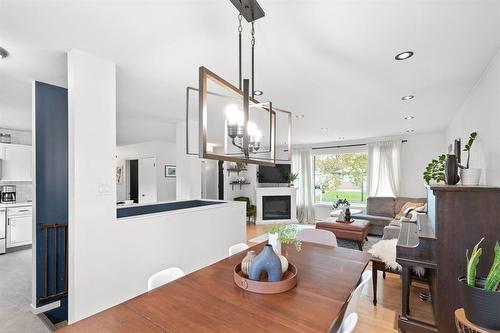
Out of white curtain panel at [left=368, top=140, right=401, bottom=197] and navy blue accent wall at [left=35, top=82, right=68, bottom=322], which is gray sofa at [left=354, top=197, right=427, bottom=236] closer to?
white curtain panel at [left=368, top=140, right=401, bottom=197]

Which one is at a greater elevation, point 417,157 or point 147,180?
point 417,157

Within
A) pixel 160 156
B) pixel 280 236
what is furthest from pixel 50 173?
pixel 160 156

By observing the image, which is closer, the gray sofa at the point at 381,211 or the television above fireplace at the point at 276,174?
the gray sofa at the point at 381,211

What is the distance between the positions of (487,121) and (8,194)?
7753 millimetres

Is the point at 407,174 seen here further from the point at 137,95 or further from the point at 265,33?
the point at 137,95

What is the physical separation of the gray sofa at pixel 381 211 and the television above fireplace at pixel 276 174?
257 cm

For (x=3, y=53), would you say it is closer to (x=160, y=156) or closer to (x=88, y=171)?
(x=88, y=171)

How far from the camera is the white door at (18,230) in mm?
4465

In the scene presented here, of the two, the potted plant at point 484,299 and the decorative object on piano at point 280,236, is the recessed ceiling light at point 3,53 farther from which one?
the potted plant at point 484,299

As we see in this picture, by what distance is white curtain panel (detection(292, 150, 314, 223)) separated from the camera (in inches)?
291

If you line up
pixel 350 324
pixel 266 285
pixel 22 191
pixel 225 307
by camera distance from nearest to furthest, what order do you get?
pixel 350 324 → pixel 225 307 → pixel 266 285 → pixel 22 191

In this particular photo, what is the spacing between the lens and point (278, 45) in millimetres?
1848

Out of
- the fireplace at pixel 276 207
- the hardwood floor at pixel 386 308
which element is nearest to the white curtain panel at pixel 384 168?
the fireplace at pixel 276 207

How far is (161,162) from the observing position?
6.86 m
